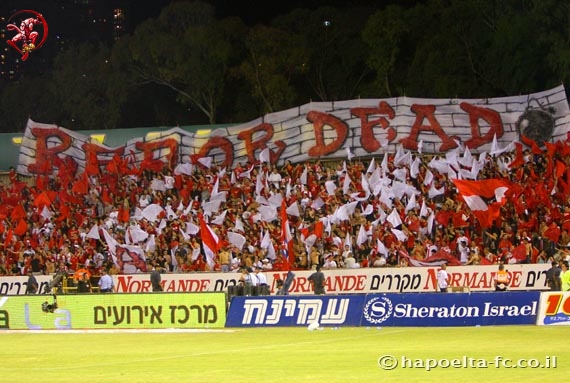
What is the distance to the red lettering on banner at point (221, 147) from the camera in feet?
167

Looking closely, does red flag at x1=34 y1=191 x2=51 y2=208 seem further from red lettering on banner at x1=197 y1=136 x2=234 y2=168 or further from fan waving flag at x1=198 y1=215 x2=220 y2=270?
fan waving flag at x1=198 y1=215 x2=220 y2=270

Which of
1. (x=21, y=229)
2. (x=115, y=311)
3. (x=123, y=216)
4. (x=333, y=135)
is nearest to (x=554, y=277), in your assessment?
(x=115, y=311)

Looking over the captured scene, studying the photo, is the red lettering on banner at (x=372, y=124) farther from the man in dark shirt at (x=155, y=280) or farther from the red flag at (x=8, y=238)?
the red flag at (x=8, y=238)

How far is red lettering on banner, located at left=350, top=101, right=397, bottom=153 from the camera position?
4816 centimetres

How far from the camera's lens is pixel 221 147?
5122 centimetres

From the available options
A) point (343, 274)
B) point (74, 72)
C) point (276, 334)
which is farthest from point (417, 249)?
point (74, 72)

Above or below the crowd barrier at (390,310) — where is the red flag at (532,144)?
above

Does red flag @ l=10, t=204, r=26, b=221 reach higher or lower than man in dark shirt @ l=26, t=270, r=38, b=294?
higher

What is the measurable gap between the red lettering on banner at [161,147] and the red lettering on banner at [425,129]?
11.8 metres

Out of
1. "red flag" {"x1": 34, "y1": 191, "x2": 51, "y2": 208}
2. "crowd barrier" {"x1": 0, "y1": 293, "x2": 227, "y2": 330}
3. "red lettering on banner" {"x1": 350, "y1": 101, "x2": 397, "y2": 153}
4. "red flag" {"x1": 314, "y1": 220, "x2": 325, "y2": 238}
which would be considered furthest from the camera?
"red lettering on banner" {"x1": 350, "y1": 101, "x2": 397, "y2": 153}

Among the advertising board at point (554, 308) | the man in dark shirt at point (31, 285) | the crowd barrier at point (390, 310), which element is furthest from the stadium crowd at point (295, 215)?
the crowd barrier at point (390, 310)

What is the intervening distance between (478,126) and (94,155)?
19.4 metres

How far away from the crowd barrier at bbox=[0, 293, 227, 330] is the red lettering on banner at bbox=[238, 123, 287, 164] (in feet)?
60.2

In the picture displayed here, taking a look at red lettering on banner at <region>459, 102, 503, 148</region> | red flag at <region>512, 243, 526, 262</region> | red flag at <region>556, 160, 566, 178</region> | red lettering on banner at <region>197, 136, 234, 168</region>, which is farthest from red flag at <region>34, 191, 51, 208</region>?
red flag at <region>556, 160, 566, 178</region>
